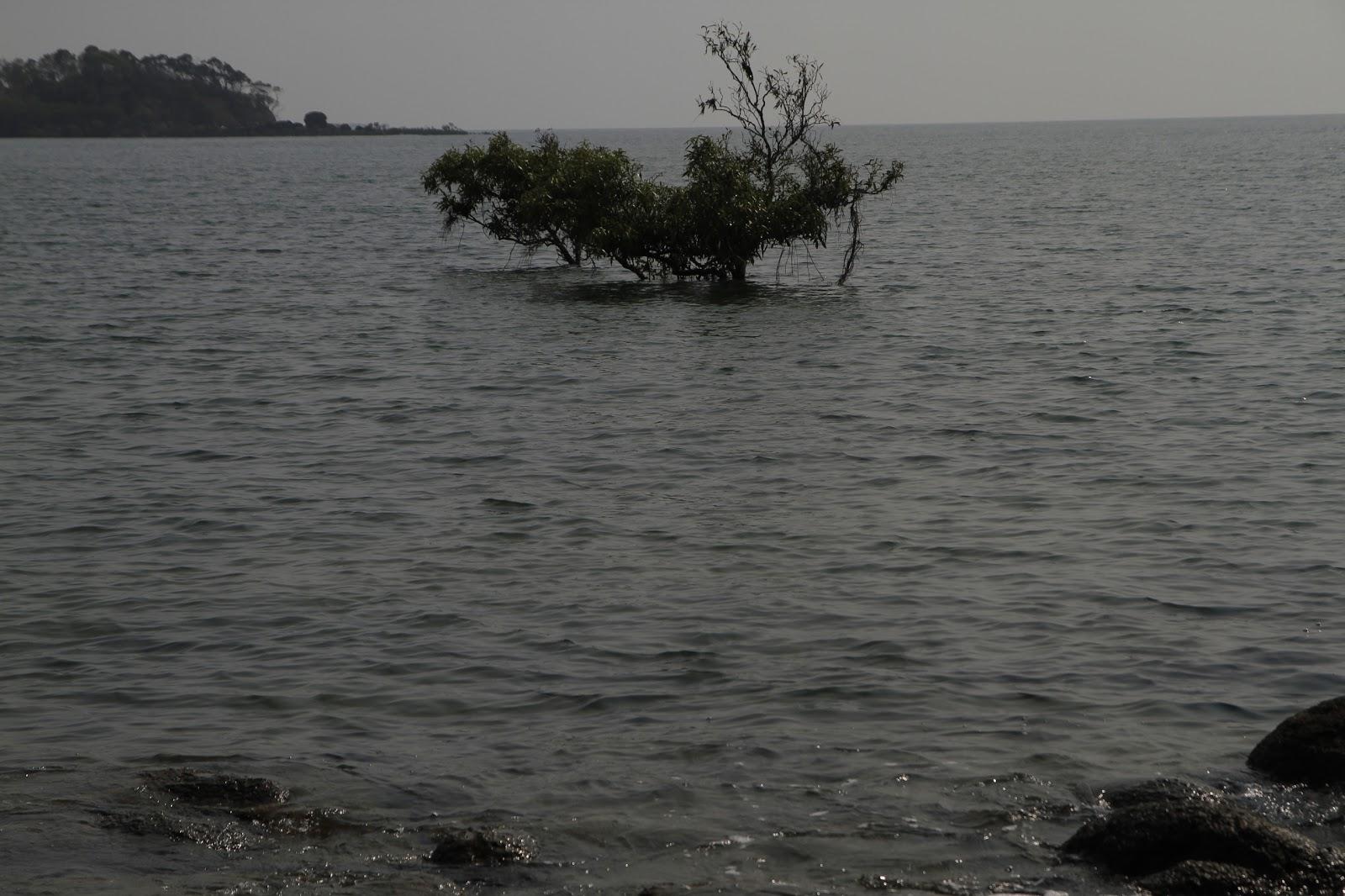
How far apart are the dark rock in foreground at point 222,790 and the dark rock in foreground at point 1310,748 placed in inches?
289

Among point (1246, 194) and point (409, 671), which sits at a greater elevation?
point (1246, 194)

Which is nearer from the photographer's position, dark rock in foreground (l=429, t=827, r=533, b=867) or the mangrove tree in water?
dark rock in foreground (l=429, t=827, r=533, b=867)

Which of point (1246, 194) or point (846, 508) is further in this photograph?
point (1246, 194)

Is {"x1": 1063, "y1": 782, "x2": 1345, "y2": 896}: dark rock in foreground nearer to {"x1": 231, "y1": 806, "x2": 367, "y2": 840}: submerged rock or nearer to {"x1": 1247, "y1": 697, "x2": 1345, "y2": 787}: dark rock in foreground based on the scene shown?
{"x1": 1247, "y1": 697, "x2": 1345, "y2": 787}: dark rock in foreground

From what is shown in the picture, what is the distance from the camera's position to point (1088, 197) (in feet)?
303

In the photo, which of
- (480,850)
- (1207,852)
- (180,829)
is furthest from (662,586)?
(1207,852)

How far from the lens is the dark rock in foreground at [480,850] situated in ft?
29.7

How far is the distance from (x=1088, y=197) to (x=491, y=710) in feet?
287

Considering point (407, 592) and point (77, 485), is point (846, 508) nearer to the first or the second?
point (407, 592)

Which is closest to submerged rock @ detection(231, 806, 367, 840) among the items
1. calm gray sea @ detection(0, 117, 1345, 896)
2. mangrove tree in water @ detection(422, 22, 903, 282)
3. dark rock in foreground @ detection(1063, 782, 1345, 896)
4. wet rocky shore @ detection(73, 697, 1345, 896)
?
wet rocky shore @ detection(73, 697, 1345, 896)

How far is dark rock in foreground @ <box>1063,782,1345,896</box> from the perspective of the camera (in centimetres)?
816

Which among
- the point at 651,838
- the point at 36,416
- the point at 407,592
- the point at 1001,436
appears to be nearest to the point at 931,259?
the point at 1001,436

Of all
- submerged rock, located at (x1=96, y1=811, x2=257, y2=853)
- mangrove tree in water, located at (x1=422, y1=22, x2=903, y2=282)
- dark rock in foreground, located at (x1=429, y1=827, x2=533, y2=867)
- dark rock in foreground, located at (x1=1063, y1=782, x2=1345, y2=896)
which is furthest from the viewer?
mangrove tree in water, located at (x1=422, y1=22, x2=903, y2=282)

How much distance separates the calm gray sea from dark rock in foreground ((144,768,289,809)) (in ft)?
1.11
